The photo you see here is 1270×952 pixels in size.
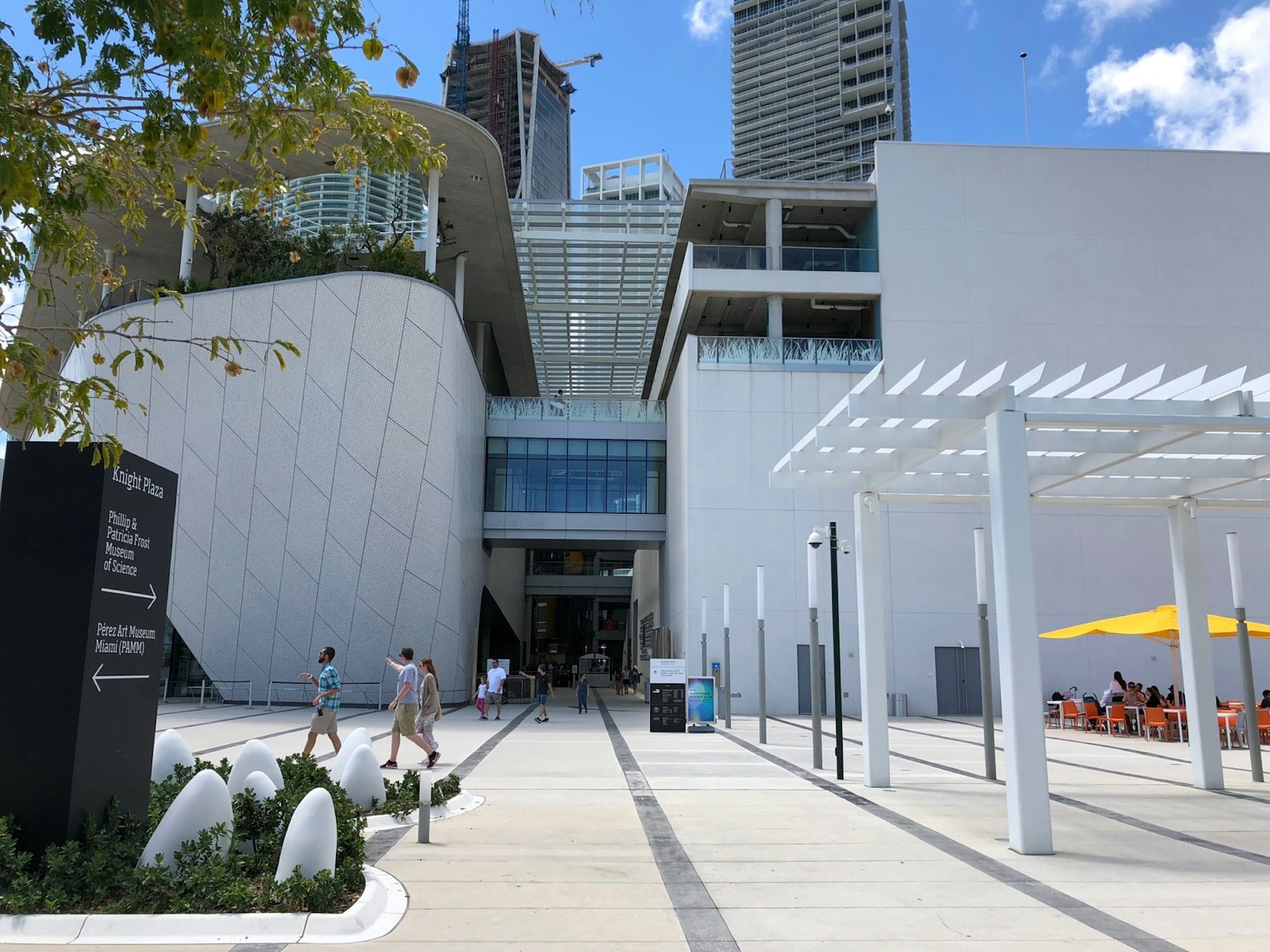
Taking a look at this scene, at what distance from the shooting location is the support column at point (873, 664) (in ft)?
36.7

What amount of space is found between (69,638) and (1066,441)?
26.5ft

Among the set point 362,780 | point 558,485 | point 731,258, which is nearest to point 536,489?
point 558,485

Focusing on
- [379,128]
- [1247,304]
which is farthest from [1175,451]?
[1247,304]

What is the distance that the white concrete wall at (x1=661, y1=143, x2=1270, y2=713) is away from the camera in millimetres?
27703

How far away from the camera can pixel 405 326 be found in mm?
27656

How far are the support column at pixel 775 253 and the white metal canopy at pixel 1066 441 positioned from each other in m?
17.6

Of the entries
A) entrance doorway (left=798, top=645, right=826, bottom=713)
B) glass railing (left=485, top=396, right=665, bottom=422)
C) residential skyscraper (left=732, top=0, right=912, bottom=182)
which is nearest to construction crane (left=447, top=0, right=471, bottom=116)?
residential skyscraper (left=732, top=0, right=912, bottom=182)

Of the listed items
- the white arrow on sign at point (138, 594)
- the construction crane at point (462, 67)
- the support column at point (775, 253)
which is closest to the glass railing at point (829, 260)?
the support column at point (775, 253)

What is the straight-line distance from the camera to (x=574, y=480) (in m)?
35.8

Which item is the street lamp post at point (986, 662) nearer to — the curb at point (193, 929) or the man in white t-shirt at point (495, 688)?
the curb at point (193, 929)

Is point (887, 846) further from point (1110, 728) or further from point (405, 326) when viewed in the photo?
point (405, 326)

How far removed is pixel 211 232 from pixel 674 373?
15.9 meters

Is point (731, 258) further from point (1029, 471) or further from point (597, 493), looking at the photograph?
point (1029, 471)

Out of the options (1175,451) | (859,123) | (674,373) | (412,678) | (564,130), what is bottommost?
(412,678)
